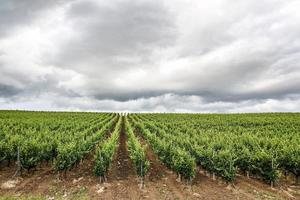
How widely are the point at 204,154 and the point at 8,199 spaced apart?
10441 mm

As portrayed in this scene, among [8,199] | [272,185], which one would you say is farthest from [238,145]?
[8,199]

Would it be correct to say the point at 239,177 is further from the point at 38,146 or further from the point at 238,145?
the point at 38,146

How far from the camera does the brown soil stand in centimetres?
1302

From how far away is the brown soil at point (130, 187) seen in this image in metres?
13.0

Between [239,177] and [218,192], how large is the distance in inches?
130

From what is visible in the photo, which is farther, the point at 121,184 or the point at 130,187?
the point at 121,184

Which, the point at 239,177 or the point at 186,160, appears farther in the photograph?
the point at 239,177

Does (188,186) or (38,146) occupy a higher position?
(38,146)

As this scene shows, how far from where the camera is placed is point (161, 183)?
48.6ft

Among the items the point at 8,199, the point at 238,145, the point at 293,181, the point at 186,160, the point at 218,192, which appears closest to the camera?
the point at 8,199

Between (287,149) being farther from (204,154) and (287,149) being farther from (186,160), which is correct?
(186,160)

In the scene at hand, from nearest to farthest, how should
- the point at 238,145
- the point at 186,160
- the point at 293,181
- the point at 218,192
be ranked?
the point at 218,192
the point at 186,160
the point at 293,181
the point at 238,145

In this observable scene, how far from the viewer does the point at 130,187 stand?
14.1m

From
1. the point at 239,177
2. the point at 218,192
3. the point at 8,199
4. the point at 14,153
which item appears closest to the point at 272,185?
the point at 239,177
